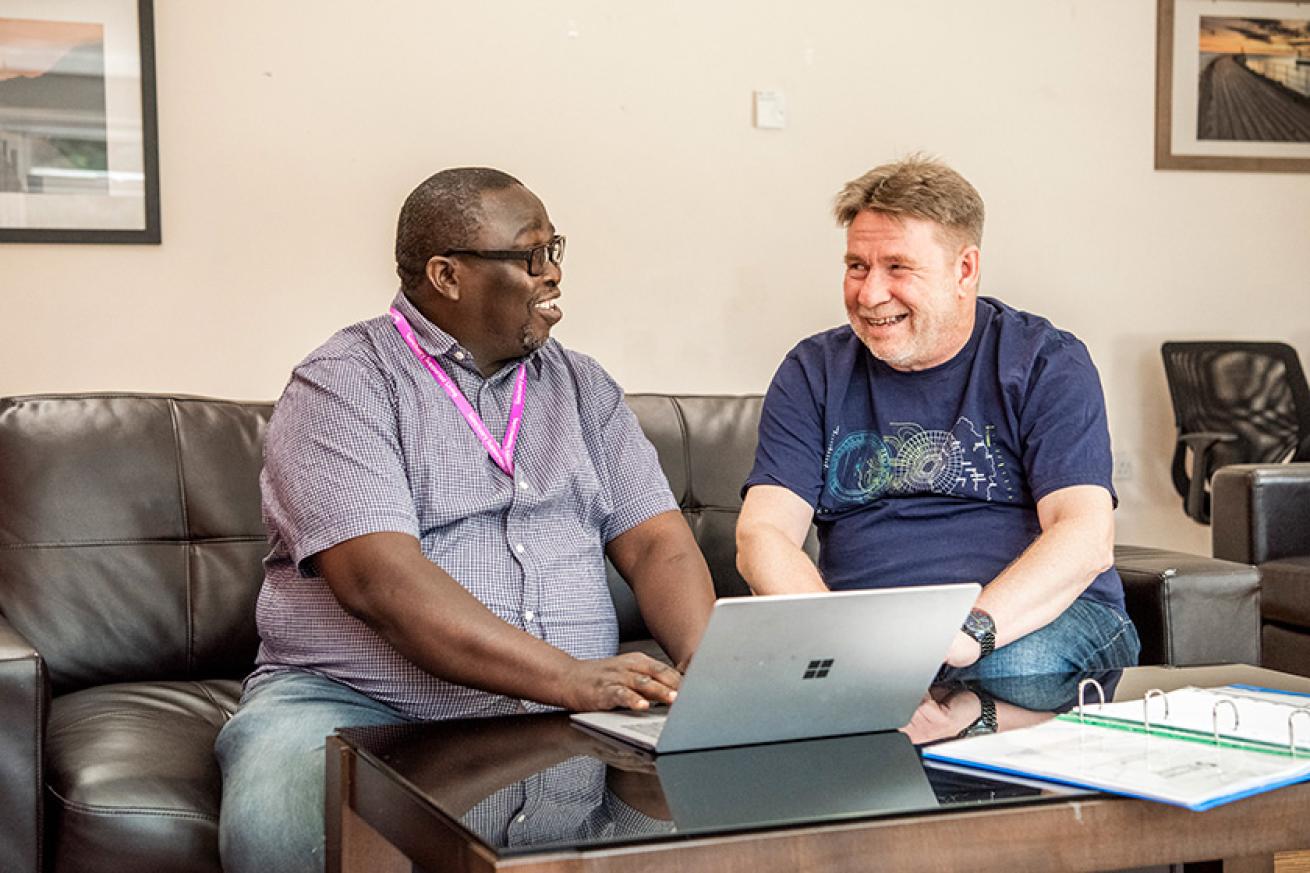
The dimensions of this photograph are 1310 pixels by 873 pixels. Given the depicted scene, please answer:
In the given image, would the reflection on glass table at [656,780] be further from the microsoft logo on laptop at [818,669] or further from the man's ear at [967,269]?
the man's ear at [967,269]

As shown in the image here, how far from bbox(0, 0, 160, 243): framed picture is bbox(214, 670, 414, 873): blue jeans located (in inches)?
84.2

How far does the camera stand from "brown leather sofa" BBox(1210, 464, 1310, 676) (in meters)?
3.32

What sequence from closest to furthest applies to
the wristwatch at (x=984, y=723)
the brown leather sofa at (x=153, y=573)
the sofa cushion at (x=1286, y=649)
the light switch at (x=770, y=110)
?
1. the wristwatch at (x=984, y=723)
2. the brown leather sofa at (x=153, y=573)
3. the sofa cushion at (x=1286, y=649)
4. the light switch at (x=770, y=110)

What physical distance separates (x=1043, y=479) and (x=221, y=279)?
2.34 m

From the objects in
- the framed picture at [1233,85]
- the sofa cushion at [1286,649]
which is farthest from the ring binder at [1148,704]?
the framed picture at [1233,85]

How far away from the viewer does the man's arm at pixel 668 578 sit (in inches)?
80.7

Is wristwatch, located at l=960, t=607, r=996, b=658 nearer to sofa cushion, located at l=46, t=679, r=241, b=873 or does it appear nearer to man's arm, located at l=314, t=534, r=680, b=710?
man's arm, located at l=314, t=534, r=680, b=710

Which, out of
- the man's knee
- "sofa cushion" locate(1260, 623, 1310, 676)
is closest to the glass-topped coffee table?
the man's knee

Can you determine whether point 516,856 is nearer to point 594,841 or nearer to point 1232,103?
point 594,841

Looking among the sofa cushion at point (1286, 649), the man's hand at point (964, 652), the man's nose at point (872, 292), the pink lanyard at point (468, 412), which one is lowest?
the sofa cushion at point (1286, 649)

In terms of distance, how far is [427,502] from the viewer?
200 cm

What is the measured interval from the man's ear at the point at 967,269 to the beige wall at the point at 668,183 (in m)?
1.93

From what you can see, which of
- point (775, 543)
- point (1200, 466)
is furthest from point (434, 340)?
point (1200, 466)

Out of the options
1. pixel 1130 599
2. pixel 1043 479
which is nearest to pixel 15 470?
pixel 1043 479
